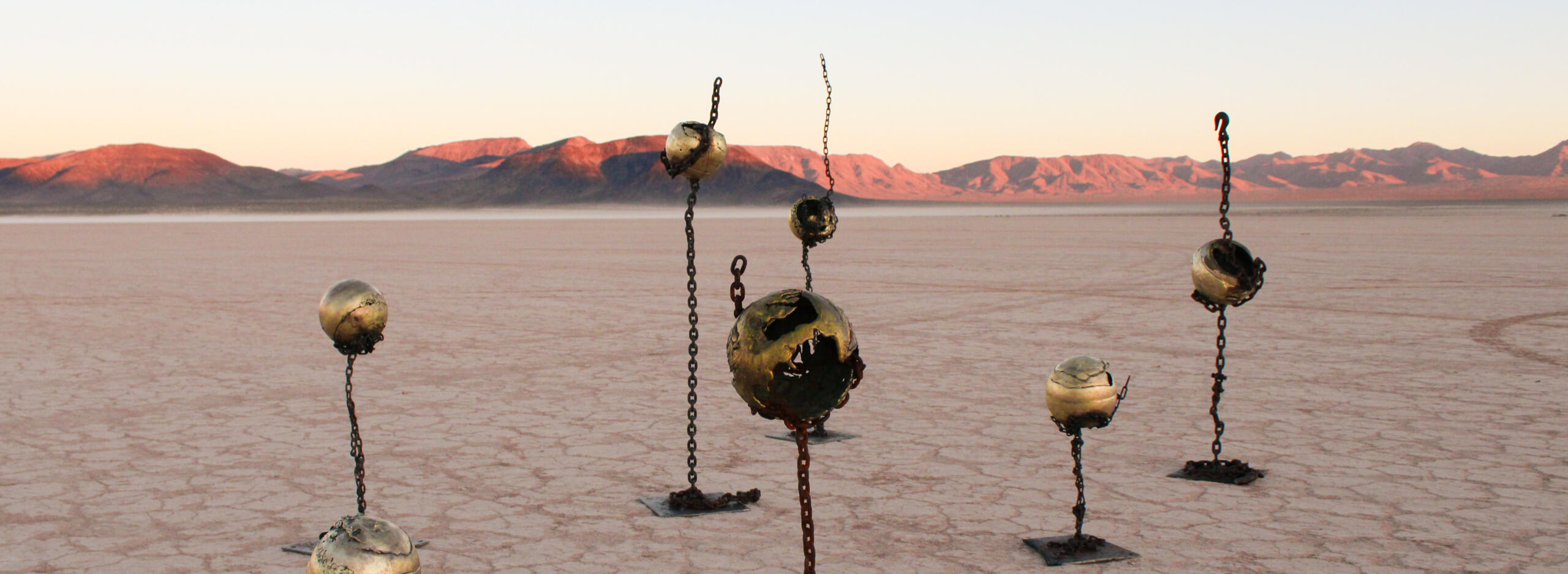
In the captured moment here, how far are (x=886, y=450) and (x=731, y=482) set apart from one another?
916 millimetres

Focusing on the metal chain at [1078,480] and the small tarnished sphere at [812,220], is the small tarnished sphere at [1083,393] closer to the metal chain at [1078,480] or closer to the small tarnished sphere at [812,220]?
the metal chain at [1078,480]

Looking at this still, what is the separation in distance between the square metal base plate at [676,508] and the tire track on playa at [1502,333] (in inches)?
246

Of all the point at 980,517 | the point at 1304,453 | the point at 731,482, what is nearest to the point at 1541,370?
the point at 1304,453

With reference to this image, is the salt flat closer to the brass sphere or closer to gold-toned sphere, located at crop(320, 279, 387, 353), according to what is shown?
gold-toned sphere, located at crop(320, 279, 387, 353)

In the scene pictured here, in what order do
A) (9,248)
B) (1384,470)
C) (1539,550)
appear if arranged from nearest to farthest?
(1539,550) < (1384,470) < (9,248)

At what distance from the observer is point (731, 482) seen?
516cm

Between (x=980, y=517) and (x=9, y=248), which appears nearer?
(x=980, y=517)

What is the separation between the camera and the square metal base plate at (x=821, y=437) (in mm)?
5953

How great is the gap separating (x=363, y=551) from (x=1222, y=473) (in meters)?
3.89

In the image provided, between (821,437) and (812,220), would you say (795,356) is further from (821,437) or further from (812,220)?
(821,437)

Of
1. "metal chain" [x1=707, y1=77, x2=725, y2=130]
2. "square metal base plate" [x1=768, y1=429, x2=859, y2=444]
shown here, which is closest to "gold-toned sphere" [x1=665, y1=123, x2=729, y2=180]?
"metal chain" [x1=707, y1=77, x2=725, y2=130]

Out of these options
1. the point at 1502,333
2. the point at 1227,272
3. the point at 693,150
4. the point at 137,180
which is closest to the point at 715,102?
the point at 693,150

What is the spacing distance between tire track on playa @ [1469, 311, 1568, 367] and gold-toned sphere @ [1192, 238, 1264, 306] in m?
4.76

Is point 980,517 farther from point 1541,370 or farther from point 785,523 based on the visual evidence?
point 1541,370
